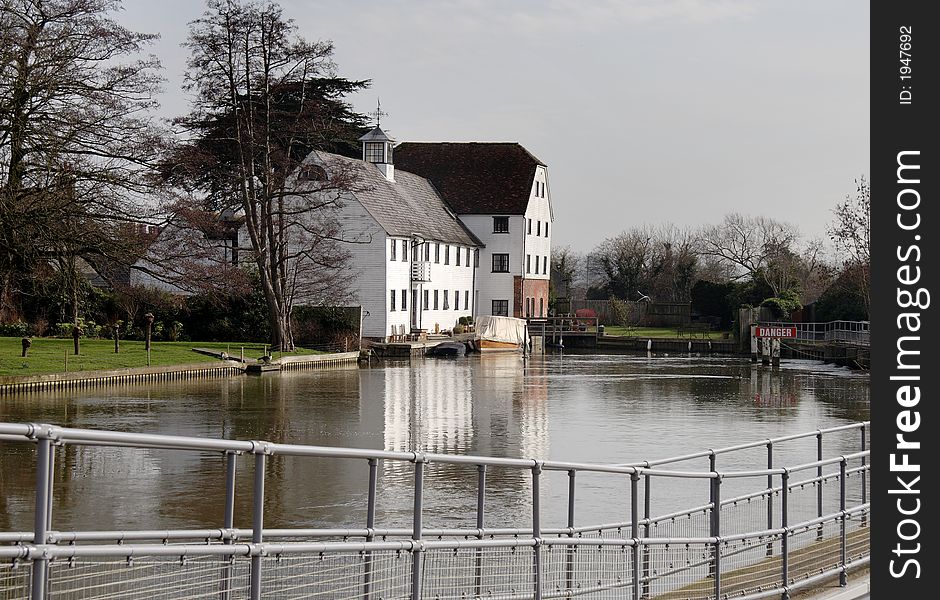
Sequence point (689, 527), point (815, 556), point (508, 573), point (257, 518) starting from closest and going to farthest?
point (257, 518), point (508, 573), point (689, 527), point (815, 556)

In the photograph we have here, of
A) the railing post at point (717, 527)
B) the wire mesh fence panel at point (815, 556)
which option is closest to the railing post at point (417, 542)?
the railing post at point (717, 527)

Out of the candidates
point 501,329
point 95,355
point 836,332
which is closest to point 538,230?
point 501,329

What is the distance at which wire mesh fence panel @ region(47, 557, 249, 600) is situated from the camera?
16.7ft

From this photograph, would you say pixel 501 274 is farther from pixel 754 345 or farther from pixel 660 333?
pixel 754 345

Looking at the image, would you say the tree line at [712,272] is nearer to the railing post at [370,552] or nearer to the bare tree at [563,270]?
the bare tree at [563,270]

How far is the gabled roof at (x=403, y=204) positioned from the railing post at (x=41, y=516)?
46.4 meters

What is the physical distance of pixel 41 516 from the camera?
4.36 m

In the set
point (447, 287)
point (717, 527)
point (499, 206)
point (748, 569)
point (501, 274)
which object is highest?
point (499, 206)

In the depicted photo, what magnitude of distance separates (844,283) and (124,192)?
141ft

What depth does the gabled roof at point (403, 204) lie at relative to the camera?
5784 centimetres

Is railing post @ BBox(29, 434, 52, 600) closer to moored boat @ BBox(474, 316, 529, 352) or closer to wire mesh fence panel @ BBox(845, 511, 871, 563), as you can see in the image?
wire mesh fence panel @ BBox(845, 511, 871, 563)

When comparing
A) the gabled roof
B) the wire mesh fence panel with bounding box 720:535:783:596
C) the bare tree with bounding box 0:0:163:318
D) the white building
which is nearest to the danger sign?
the white building

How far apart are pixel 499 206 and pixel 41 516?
70973 mm

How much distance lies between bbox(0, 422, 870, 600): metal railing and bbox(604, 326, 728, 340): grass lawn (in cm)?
6072
